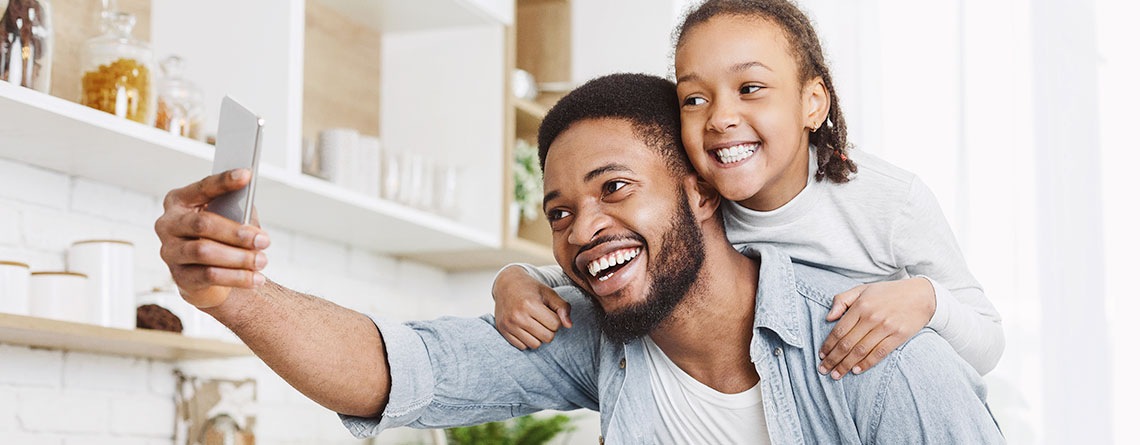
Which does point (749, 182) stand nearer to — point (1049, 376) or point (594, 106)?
point (594, 106)

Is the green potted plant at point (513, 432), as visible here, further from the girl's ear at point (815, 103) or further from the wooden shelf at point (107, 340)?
the girl's ear at point (815, 103)

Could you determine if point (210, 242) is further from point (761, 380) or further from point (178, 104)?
point (178, 104)

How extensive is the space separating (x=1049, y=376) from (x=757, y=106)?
178cm

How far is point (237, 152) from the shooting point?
3.28ft

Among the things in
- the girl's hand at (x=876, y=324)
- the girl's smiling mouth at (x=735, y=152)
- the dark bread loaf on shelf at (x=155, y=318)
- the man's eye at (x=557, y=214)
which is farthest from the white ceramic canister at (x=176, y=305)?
the girl's hand at (x=876, y=324)

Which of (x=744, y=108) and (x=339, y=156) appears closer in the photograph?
(x=744, y=108)

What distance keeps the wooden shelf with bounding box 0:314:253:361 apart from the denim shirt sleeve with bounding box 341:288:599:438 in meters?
0.68

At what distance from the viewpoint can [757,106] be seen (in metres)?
1.48

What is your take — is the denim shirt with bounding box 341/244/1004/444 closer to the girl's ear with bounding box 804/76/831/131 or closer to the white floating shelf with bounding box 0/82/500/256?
the girl's ear with bounding box 804/76/831/131

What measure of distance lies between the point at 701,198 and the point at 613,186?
0.53ft

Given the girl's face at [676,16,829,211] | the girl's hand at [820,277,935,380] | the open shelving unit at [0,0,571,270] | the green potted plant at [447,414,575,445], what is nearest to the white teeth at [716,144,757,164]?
the girl's face at [676,16,829,211]

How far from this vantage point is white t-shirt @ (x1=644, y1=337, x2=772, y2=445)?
150cm

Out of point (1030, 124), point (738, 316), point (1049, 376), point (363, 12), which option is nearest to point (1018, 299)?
point (1049, 376)

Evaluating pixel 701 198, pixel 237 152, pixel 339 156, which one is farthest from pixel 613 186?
pixel 339 156
